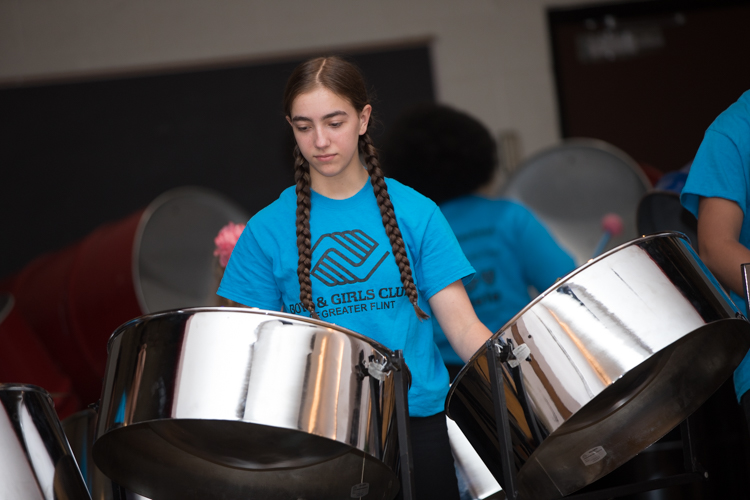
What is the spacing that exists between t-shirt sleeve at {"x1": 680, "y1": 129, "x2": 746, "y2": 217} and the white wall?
212cm

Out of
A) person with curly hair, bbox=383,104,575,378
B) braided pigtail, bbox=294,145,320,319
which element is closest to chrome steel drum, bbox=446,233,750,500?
braided pigtail, bbox=294,145,320,319

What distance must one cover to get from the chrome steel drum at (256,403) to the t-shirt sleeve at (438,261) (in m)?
0.15

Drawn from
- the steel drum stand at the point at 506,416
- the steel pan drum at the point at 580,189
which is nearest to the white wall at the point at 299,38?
the steel pan drum at the point at 580,189

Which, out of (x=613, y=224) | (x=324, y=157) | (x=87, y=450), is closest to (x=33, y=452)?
(x=87, y=450)

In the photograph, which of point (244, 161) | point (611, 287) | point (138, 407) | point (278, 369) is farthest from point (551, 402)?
point (244, 161)

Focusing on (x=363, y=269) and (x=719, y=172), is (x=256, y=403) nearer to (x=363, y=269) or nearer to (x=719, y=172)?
(x=363, y=269)

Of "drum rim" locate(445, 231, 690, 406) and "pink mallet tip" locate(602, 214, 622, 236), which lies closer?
"drum rim" locate(445, 231, 690, 406)

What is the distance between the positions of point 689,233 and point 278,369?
38.0 inches

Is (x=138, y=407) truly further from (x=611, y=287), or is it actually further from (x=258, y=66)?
(x=258, y=66)

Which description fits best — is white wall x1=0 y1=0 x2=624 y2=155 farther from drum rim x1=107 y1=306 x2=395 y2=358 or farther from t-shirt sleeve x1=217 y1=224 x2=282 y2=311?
drum rim x1=107 y1=306 x2=395 y2=358

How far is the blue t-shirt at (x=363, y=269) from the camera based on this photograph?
1.17m

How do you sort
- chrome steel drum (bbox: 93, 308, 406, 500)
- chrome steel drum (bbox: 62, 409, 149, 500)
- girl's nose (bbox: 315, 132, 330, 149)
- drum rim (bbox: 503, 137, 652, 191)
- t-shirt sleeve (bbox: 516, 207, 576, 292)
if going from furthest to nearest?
drum rim (bbox: 503, 137, 652, 191) → t-shirt sleeve (bbox: 516, 207, 576, 292) → chrome steel drum (bbox: 62, 409, 149, 500) → girl's nose (bbox: 315, 132, 330, 149) → chrome steel drum (bbox: 93, 308, 406, 500)

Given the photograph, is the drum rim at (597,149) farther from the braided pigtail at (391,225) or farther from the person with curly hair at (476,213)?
the braided pigtail at (391,225)

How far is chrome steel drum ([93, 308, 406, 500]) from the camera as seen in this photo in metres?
1.02
